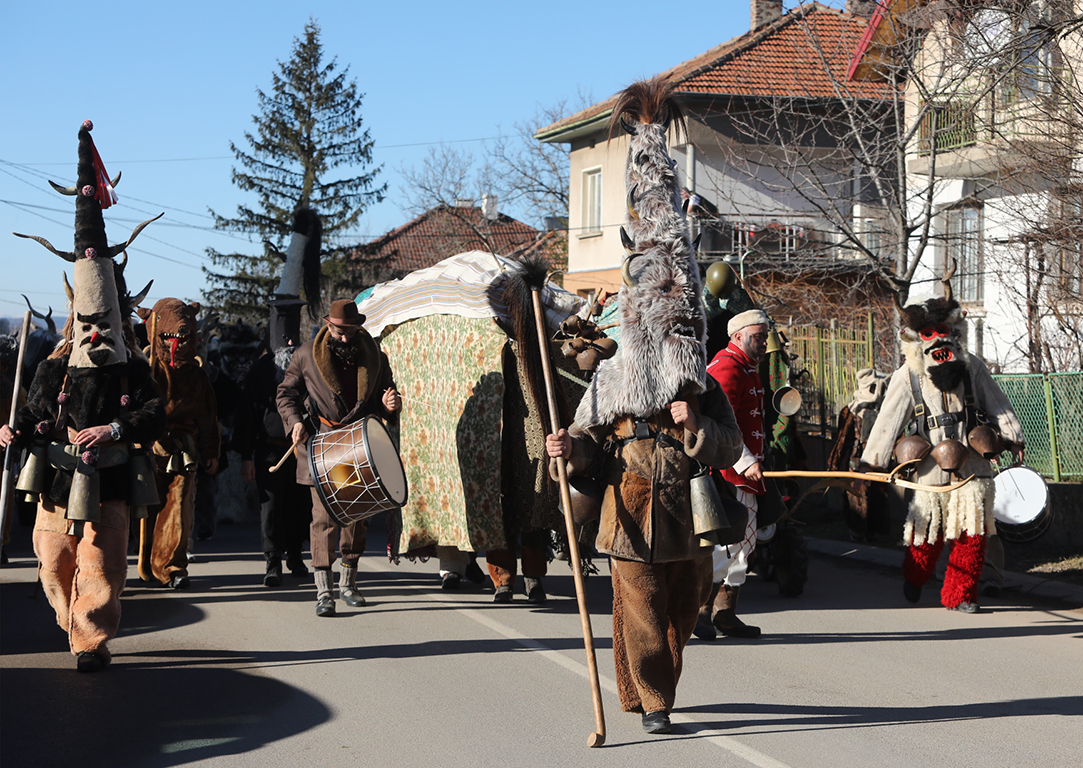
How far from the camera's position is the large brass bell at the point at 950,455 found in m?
8.20

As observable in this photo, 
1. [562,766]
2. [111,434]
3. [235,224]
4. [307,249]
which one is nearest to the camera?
[562,766]

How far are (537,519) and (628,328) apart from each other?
326 centimetres

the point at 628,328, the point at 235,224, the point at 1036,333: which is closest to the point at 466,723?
the point at 628,328

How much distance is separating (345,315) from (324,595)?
197 cm

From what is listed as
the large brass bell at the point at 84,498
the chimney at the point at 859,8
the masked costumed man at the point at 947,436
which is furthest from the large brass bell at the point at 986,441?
the chimney at the point at 859,8

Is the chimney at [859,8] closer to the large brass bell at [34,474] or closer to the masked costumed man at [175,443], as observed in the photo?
the masked costumed man at [175,443]

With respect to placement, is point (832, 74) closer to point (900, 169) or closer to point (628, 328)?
point (900, 169)

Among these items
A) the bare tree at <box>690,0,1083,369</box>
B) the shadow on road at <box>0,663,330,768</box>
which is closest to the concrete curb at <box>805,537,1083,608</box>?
the bare tree at <box>690,0,1083,369</box>

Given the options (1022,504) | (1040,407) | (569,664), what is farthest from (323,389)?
(1040,407)

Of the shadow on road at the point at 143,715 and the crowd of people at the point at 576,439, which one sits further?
the crowd of people at the point at 576,439

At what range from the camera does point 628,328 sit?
5.55m

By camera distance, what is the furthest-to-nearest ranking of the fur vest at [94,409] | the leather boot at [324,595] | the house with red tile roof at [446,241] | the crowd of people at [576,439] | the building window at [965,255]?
1. the house with red tile roof at [446,241]
2. the building window at [965,255]
3. the leather boot at [324,595]
4. the fur vest at [94,409]
5. the crowd of people at [576,439]

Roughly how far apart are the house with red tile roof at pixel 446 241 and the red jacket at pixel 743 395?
26.8 m

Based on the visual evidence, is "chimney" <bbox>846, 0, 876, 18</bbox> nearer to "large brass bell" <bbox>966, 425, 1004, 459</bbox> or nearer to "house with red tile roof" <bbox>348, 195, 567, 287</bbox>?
"large brass bell" <bbox>966, 425, 1004, 459</bbox>
